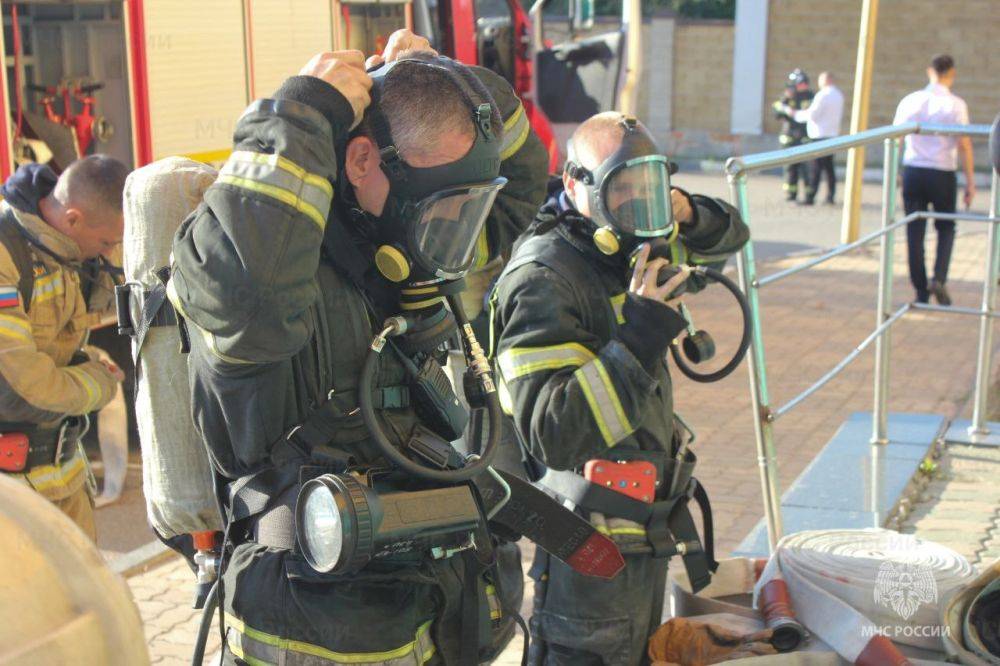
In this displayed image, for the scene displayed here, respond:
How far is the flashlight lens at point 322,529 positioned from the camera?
210cm

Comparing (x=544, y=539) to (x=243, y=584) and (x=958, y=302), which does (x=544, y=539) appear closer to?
(x=243, y=584)

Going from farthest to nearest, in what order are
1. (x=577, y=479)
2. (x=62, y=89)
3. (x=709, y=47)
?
(x=709, y=47) < (x=62, y=89) < (x=577, y=479)

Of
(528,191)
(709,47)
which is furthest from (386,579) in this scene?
(709,47)

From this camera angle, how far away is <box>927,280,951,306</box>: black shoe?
34.1 ft

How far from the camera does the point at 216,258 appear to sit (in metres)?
2.10

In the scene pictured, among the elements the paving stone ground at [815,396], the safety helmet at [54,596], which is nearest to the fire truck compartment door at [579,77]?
the paving stone ground at [815,396]

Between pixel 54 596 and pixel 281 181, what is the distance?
98 cm

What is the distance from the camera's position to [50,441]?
4.00 m

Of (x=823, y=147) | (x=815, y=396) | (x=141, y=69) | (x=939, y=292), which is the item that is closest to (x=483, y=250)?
(x=823, y=147)

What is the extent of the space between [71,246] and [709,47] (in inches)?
914

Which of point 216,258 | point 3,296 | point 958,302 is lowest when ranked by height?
point 958,302

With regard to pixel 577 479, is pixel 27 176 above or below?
above

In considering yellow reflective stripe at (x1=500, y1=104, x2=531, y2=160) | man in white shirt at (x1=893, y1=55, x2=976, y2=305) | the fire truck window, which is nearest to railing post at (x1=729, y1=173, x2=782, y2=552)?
yellow reflective stripe at (x1=500, y1=104, x2=531, y2=160)

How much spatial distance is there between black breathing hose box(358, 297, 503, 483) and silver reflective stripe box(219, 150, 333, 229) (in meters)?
0.29
